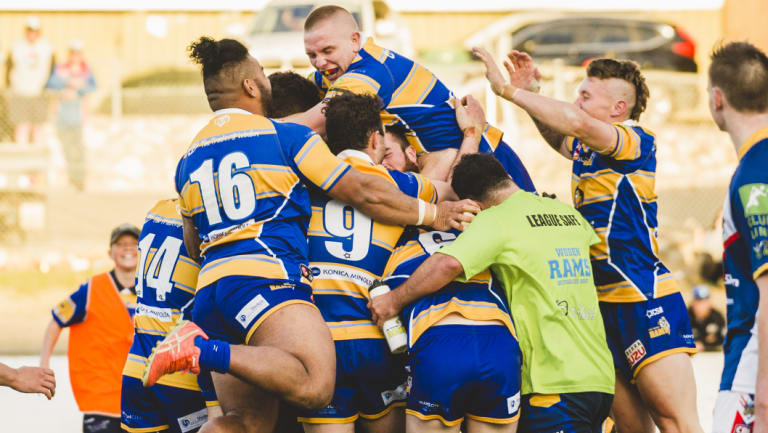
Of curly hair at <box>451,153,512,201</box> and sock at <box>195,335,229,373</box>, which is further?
curly hair at <box>451,153,512,201</box>

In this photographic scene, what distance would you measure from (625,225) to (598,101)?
793 millimetres

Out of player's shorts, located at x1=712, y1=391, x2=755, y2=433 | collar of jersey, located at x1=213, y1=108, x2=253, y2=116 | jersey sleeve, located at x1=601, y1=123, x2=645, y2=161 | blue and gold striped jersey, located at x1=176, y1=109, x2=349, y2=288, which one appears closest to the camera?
player's shorts, located at x1=712, y1=391, x2=755, y2=433

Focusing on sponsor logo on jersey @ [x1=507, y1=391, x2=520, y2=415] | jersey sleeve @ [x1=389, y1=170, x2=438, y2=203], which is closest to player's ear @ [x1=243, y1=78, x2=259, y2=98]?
jersey sleeve @ [x1=389, y1=170, x2=438, y2=203]

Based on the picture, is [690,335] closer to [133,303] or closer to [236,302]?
[236,302]

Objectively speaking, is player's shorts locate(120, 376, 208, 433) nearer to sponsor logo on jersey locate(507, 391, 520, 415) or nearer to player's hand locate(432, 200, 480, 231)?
player's hand locate(432, 200, 480, 231)

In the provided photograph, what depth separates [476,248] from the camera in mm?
4598

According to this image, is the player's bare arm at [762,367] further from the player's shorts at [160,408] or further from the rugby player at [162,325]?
the player's shorts at [160,408]

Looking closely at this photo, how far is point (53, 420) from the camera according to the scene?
895cm

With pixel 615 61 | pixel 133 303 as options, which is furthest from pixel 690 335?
pixel 133 303

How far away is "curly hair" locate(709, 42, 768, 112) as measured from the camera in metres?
3.92

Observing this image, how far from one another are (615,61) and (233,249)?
2624 mm

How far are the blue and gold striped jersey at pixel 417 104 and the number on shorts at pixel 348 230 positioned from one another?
92cm

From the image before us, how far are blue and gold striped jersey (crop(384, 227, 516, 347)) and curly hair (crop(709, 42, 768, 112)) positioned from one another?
1.53m

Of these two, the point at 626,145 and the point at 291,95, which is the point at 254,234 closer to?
the point at 291,95
